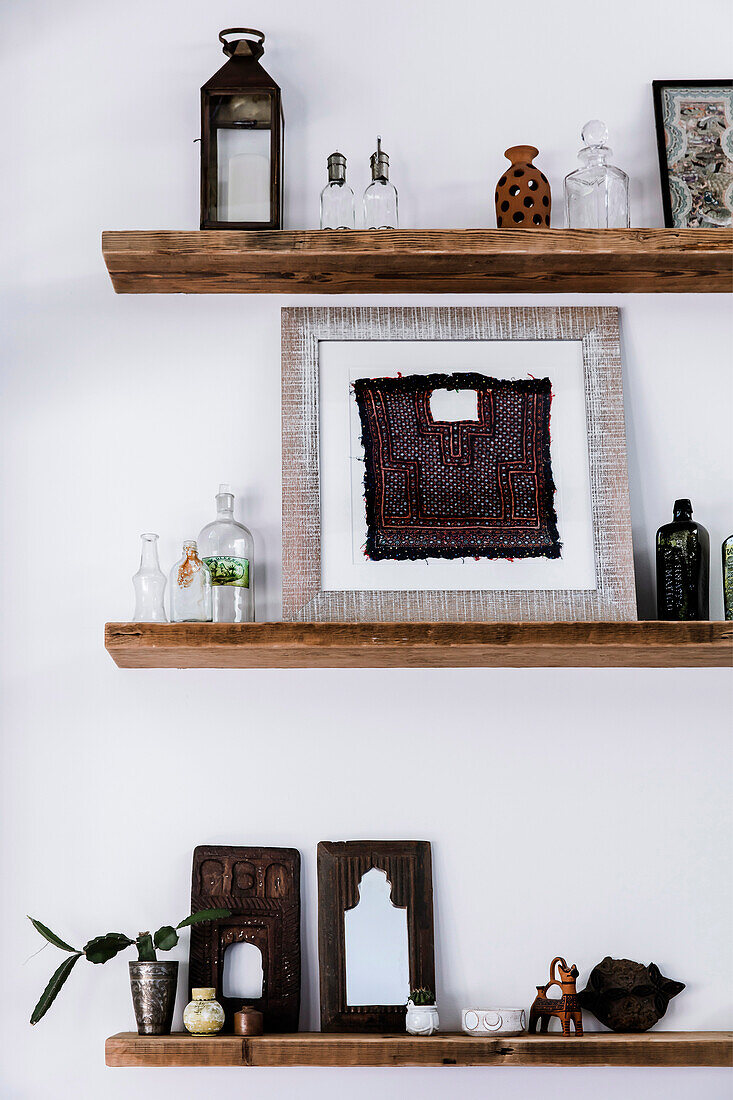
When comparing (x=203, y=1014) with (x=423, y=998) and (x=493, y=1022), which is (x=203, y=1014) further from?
(x=493, y=1022)

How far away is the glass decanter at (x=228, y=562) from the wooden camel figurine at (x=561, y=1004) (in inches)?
29.1

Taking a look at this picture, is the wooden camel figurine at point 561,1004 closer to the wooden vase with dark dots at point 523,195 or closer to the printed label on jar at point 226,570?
the printed label on jar at point 226,570

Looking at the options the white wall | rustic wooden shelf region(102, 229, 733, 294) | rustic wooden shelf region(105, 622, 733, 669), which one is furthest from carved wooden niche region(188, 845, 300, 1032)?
rustic wooden shelf region(102, 229, 733, 294)

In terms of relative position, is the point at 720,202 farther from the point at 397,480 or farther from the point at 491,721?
the point at 491,721

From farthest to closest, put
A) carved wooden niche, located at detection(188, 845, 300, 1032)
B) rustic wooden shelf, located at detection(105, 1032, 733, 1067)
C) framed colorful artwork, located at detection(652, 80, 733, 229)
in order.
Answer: framed colorful artwork, located at detection(652, 80, 733, 229) → carved wooden niche, located at detection(188, 845, 300, 1032) → rustic wooden shelf, located at detection(105, 1032, 733, 1067)

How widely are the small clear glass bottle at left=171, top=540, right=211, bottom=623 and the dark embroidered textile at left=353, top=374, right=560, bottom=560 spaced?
0.28 meters

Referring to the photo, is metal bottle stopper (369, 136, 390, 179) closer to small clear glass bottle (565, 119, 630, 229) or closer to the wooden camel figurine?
small clear glass bottle (565, 119, 630, 229)

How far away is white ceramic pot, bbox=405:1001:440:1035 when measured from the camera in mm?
1681

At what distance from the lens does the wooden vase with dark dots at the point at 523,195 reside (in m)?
1.91

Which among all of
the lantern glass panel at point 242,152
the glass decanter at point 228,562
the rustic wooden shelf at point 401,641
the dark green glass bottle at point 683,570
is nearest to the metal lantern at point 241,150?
the lantern glass panel at point 242,152

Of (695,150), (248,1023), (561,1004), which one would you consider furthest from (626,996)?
(695,150)

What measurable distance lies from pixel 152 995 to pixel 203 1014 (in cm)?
8

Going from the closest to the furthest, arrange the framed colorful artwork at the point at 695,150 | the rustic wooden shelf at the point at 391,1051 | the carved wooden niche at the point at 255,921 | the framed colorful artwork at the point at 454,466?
the rustic wooden shelf at the point at 391,1051 < the carved wooden niche at the point at 255,921 < the framed colorful artwork at the point at 454,466 < the framed colorful artwork at the point at 695,150

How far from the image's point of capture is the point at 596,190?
1940 millimetres
